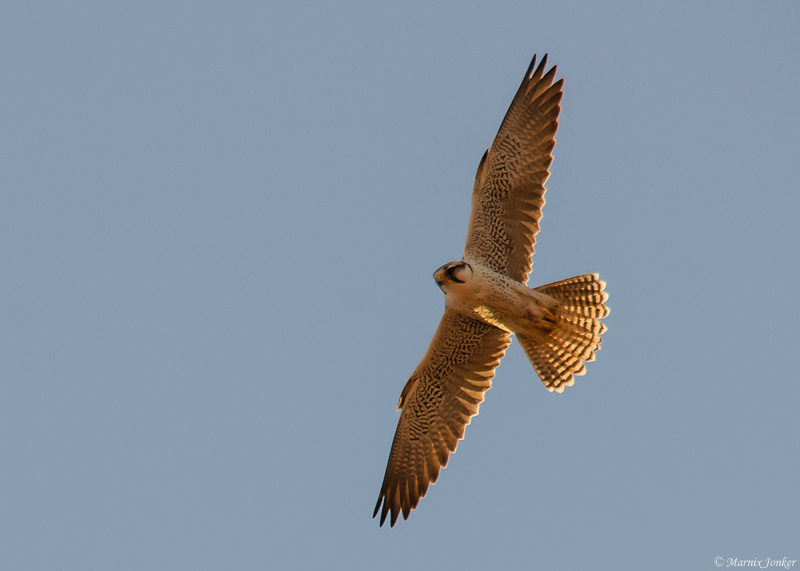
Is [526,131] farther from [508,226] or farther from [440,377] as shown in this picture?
[440,377]

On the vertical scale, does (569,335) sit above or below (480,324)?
above

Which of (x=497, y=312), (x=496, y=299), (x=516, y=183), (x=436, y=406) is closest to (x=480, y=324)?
(x=497, y=312)

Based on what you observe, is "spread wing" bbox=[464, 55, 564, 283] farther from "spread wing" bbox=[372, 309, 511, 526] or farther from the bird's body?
"spread wing" bbox=[372, 309, 511, 526]

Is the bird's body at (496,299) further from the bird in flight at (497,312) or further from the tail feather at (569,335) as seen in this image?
the tail feather at (569,335)

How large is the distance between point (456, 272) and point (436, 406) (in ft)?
5.15

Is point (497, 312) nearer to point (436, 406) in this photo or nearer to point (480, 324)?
point (480, 324)

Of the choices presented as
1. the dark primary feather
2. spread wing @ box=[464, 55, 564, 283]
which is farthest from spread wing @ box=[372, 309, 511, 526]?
spread wing @ box=[464, 55, 564, 283]

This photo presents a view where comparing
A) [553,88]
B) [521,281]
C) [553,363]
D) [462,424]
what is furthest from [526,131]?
[462,424]

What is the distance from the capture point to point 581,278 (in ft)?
31.2

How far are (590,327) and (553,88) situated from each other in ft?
7.15

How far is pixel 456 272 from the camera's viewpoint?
29.5ft

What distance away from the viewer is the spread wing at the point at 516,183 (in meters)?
9.31

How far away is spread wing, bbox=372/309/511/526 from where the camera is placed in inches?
384

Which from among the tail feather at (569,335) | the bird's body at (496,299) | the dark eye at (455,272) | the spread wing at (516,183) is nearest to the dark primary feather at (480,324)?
the spread wing at (516,183)
